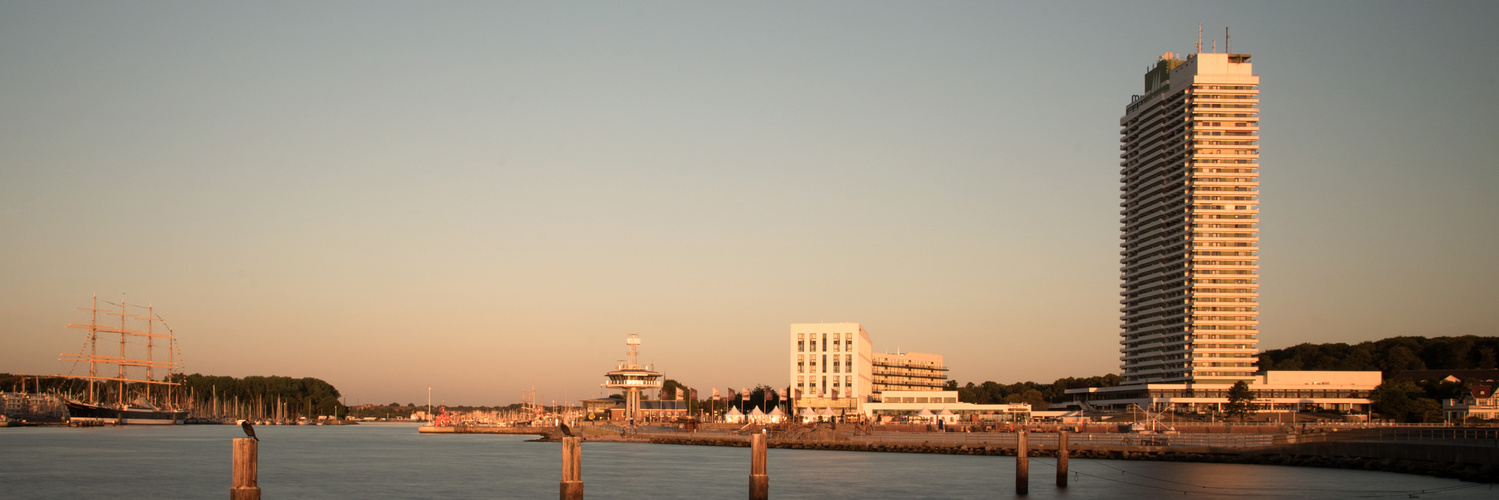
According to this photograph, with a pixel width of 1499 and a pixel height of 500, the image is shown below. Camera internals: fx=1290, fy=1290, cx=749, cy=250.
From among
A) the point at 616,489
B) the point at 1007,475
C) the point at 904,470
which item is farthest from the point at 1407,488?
the point at 616,489

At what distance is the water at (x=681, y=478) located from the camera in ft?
202

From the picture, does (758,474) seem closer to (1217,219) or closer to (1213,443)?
(1213,443)

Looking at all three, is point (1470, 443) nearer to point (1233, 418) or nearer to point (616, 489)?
point (616, 489)

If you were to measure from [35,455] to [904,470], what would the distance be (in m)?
68.9

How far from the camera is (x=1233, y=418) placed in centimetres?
14625

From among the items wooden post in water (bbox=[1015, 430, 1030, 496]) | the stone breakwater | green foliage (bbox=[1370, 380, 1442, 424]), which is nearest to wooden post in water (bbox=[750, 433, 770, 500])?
wooden post in water (bbox=[1015, 430, 1030, 496])

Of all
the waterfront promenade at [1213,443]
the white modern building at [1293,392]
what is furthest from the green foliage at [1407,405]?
the waterfront promenade at [1213,443]

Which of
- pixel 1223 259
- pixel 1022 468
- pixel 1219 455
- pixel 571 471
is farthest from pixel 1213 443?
pixel 1223 259

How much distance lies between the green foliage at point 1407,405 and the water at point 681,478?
2848 inches

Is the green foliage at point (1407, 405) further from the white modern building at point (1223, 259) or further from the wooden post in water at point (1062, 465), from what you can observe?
the wooden post in water at point (1062, 465)

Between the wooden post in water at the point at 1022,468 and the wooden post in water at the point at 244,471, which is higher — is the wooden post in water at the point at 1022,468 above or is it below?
below

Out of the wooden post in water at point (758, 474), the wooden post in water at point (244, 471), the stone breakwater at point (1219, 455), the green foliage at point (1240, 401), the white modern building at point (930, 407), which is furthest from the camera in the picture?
the white modern building at point (930, 407)

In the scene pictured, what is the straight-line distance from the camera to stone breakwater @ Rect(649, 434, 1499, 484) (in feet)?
205

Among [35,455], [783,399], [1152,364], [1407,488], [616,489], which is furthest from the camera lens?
[1152,364]
